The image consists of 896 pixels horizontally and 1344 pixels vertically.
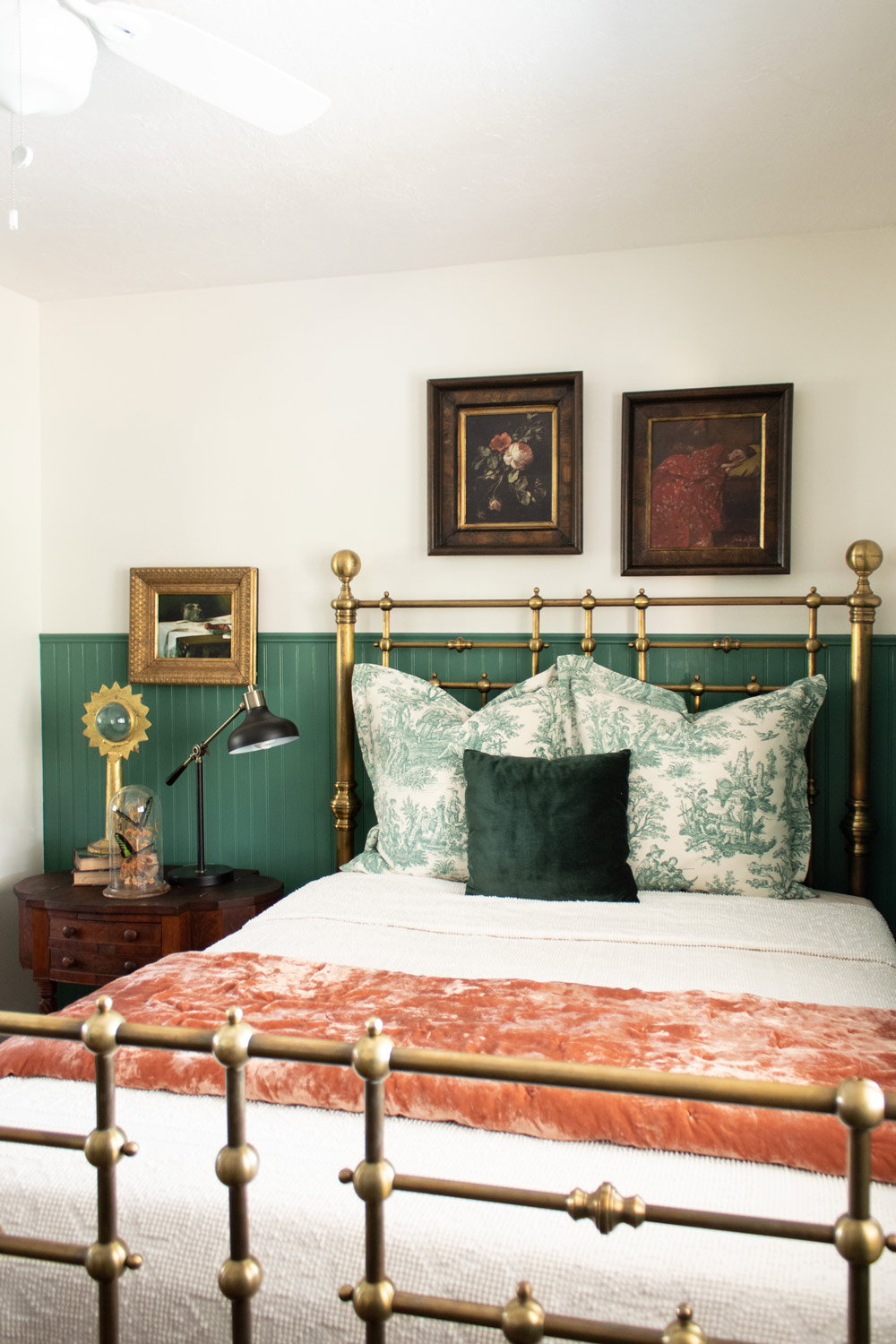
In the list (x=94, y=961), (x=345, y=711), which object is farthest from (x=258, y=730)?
(x=94, y=961)

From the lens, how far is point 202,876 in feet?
9.81

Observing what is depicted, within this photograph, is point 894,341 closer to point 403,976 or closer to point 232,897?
point 403,976

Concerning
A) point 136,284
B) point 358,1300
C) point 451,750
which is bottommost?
point 358,1300

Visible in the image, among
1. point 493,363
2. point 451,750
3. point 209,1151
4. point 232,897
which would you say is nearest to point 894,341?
point 493,363

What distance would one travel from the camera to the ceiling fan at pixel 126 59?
4.83ft

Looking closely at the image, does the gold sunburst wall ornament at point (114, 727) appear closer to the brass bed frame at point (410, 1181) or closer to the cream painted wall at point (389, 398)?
the cream painted wall at point (389, 398)

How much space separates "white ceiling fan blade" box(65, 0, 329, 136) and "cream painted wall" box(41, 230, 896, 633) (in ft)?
4.64

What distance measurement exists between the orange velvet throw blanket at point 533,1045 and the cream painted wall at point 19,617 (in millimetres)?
1735

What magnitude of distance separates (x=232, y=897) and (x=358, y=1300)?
210cm

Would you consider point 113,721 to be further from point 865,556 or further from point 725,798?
point 865,556

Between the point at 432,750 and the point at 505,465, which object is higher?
the point at 505,465

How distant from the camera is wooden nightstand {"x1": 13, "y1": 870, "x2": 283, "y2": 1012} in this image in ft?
9.21

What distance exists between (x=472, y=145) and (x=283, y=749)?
1932 mm

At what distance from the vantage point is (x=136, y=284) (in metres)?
3.32
